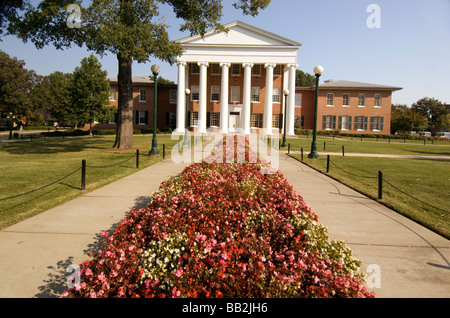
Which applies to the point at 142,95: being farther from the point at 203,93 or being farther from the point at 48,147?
the point at 48,147

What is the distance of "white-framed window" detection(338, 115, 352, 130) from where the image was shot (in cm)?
5262

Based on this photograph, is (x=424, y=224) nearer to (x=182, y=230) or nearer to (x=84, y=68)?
(x=182, y=230)

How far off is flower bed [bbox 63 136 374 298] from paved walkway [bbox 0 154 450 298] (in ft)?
2.70

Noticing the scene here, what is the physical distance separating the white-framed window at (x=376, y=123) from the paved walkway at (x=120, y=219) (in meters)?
49.8

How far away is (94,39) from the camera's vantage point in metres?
15.9

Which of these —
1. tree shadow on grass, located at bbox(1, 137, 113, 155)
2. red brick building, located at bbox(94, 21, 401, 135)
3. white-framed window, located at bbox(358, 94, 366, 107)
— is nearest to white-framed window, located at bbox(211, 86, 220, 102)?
red brick building, located at bbox(94, 21, 401, 135)

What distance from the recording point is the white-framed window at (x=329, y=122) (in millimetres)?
52438

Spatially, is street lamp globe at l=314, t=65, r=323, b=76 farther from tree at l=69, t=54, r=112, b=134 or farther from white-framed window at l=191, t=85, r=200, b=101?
tree at l=69, t=54, r=112, b=134

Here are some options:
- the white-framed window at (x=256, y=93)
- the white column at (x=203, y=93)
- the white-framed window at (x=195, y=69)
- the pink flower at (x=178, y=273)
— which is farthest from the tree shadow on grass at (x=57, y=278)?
the white-framed window at (x=195, y=69)

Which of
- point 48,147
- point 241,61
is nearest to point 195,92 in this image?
point 241,61

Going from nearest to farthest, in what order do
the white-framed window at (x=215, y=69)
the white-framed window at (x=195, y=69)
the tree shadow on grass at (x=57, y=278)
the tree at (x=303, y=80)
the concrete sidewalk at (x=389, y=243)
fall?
the tree shadow on grass at (x=57, y=278) < the concrete sidewalk at (x=389, y=243) < the white-framed window at (x=195, y=69) < the white-framed window at (x=215, y=69) < the tree at (x=303, y=80)

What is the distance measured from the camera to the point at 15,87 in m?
60.6

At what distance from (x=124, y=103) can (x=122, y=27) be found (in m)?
5.61

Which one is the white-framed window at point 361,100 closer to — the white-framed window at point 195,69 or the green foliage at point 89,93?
the white-framed window at point 195,69
